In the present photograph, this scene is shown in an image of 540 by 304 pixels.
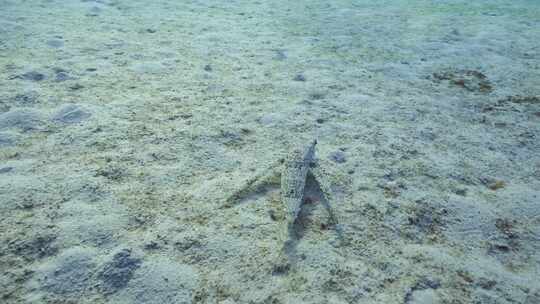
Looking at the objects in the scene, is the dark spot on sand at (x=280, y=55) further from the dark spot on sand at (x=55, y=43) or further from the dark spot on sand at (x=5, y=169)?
the dark spot on sand at (x=5, y=169)

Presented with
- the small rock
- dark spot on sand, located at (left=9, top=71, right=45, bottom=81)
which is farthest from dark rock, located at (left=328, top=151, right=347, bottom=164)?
dark spot on sand, located at (left=9, top=71, right=45, bottom=81)

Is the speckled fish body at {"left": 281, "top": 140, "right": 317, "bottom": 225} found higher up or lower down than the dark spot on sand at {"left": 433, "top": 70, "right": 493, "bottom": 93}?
lower down

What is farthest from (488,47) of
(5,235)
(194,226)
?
(5,235)

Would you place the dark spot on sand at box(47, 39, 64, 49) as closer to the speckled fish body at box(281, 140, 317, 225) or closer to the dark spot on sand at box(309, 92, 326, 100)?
the dark spot on sand at box(309, 92, 326, 100)

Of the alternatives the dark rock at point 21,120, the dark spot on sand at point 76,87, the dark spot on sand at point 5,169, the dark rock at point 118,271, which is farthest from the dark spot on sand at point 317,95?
the dark spot on sand at point 5,169

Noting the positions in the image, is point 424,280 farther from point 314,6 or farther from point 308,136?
point 314,6

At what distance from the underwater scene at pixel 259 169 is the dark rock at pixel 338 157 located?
15mm

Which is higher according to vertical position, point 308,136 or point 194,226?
point 308,136

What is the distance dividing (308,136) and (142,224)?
5.36ft

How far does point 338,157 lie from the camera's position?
3.07 metres

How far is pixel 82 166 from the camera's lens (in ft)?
9.05

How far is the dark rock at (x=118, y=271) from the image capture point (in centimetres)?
200

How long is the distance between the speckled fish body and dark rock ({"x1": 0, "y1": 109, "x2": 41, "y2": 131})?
2162mm

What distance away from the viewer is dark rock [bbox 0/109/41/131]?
308 centimetres
